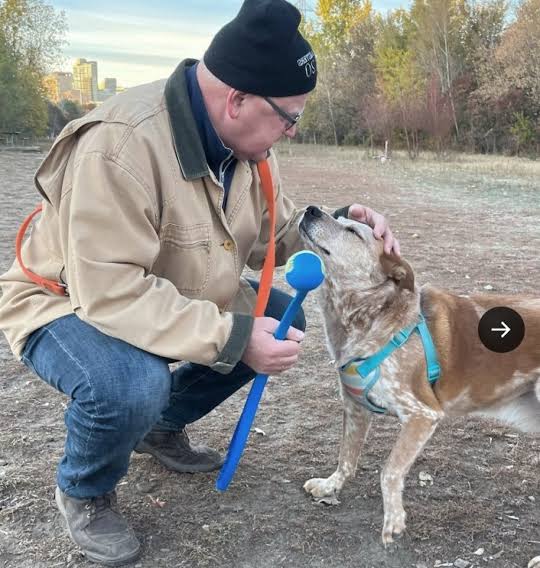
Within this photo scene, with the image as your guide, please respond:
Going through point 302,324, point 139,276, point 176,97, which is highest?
point 176,97

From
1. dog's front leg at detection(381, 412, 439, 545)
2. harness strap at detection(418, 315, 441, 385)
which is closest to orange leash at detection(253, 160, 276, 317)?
harness strap at detection(418, 315, 441, 385)

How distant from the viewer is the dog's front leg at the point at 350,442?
3.40 m

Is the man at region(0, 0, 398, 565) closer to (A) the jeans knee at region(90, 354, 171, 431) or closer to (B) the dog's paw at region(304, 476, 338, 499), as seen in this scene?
(A) the jeans knee at region(90, 354, 171, 431)

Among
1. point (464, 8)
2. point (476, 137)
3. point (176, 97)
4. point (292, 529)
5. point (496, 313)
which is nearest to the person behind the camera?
point (176, 97)

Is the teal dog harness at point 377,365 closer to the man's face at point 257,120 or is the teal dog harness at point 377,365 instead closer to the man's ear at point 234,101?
the man's face at point 257,120

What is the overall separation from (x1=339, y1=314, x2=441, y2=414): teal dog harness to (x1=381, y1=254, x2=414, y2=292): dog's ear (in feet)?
0.65

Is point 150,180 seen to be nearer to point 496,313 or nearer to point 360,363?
point 360,363

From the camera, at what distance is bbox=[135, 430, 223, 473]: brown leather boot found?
11.4 ft

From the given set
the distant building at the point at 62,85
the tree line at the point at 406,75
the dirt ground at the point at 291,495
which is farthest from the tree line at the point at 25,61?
the dirt ground at the point at 291,495

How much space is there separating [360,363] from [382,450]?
0.90 m

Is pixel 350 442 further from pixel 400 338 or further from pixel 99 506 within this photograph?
pixel 99 506

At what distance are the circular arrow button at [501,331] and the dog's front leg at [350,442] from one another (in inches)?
28.6

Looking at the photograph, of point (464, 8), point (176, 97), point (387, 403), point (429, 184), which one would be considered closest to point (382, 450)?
point (387, 403)

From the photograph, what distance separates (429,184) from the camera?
2089cm
